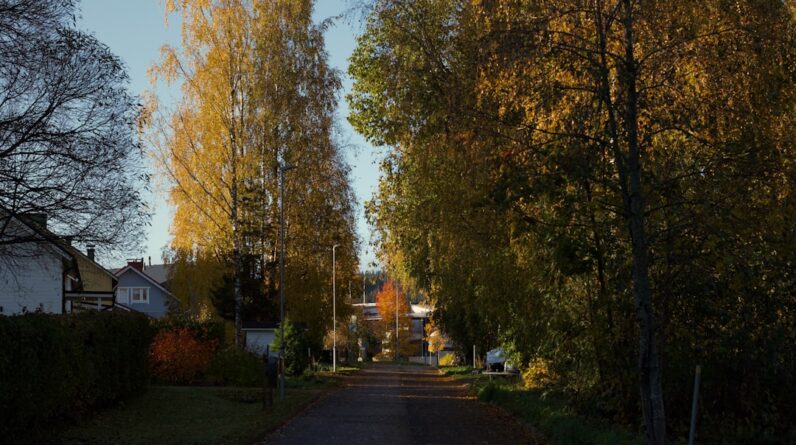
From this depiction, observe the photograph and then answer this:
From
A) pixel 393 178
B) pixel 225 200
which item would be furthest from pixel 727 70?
pixel 225 200

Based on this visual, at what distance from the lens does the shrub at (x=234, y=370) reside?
3466cm

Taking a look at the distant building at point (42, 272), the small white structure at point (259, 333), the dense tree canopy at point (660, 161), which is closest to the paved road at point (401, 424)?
the dense tree canopy at point (660, 161)

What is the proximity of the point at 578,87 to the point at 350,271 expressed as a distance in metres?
37.8

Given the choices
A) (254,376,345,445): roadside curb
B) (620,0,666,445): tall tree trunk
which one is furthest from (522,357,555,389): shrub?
(620,0,666,445): tall tree trunk

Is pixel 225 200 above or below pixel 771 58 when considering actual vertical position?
above

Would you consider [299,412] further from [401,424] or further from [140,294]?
[140,294]

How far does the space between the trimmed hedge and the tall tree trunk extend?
9479 millimetres

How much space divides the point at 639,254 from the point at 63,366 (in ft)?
36.9

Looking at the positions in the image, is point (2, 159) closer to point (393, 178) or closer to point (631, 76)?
point (631, 76)

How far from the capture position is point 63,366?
17875 mm

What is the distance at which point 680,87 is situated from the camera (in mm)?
12117

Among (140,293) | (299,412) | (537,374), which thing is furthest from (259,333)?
(140,293)

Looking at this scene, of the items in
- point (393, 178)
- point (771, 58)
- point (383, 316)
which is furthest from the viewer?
point (383, 316)

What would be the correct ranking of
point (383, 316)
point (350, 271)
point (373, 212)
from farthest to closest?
point (383, 316)
point (350, 271)
point (373, 212)
